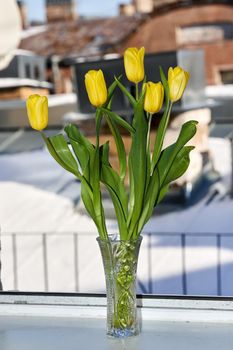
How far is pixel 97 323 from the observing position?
740 millimetres

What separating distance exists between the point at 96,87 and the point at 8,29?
1051 mm

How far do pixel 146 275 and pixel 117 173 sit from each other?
1979mm

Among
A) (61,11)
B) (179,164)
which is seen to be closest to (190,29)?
(61,11)

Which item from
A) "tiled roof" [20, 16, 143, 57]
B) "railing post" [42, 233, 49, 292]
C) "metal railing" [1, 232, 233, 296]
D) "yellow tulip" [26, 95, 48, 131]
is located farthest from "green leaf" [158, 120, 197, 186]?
"tiled roof" [20, 16, 143, 57]

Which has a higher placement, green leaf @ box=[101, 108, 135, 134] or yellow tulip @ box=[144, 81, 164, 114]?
yellow tulip @ box=[144, 81, 164, 114]

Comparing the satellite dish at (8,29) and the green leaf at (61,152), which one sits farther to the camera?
the satellite dish at (8,29)

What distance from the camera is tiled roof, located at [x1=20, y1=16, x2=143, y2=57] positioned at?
6316 millimetres

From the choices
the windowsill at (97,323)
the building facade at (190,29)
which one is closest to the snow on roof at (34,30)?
the building facade at (190,29)

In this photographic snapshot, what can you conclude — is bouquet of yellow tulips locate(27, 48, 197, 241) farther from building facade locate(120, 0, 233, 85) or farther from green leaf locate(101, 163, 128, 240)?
building facade locate(120, 0, 233, 85)

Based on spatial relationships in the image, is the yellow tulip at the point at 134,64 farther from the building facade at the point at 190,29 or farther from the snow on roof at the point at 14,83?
the building facade at the point at 190,29

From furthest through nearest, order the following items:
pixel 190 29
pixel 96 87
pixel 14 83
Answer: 1. pixel 190 29
2. pixel 14 83
3. pixel 96 87

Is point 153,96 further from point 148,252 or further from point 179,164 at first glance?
point 148,252

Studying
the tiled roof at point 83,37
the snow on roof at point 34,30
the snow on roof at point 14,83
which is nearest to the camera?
the snow on roof at point 14,83

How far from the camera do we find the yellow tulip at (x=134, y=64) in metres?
0.67
